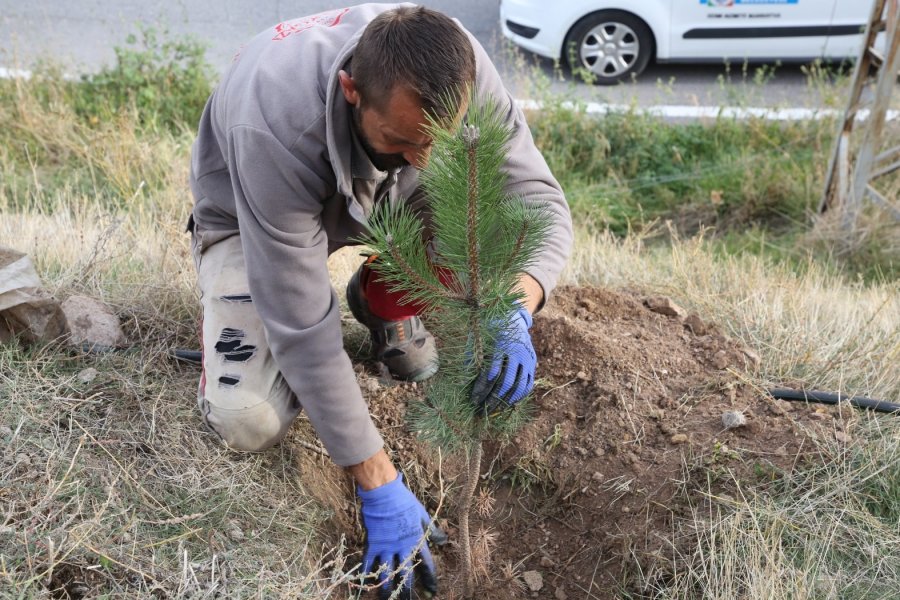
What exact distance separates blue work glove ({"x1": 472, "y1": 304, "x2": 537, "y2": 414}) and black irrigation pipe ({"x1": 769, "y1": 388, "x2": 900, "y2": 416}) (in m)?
0.94

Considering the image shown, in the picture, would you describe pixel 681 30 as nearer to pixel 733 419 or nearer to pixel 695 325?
pixel 695 325

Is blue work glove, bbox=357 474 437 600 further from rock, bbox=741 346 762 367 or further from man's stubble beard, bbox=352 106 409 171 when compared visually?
rock, bbox=741 346 762 367

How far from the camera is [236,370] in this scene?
254cm

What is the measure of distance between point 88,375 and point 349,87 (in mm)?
1414

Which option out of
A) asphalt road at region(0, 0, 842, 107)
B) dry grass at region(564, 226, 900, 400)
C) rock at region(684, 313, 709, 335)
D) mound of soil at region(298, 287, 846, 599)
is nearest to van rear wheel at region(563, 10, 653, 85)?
asphalt road at region(0, 0, 842, 107)

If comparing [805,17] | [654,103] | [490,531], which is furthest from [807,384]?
[805,17]

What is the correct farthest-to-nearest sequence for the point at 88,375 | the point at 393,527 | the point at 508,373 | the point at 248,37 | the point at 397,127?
the point at 248,37 < the point at 88,375 < the point at 393,527 < the point at 508,373 < the point at 397,127

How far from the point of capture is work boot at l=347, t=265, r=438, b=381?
300cm

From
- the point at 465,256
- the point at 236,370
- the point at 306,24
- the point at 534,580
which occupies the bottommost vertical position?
the point at 534,580

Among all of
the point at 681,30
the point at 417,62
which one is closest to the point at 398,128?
the point at 417,62

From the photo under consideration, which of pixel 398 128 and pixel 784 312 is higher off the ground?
pixel 398 128

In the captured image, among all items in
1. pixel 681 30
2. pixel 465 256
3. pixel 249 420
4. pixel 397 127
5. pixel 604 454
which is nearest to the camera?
pixel 465 256

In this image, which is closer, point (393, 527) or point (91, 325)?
point (393, 527)

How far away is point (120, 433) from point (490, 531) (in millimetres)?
1207
